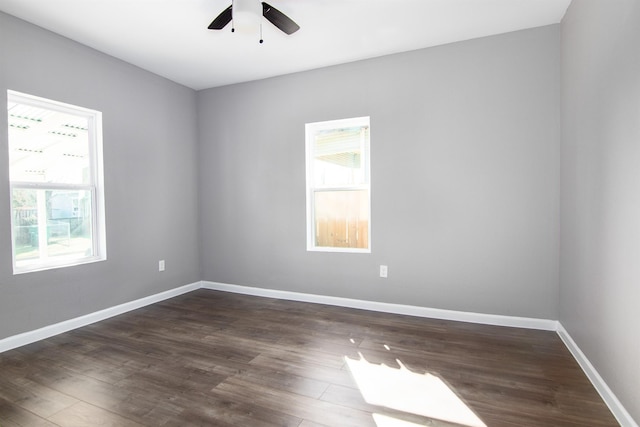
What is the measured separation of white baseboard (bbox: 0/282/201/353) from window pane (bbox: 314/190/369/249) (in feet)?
6.59

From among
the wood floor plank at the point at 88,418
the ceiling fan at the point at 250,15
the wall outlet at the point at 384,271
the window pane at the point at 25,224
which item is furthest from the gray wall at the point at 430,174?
the wood floor plank at the point at 88,418

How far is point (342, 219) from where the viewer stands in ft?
12.6

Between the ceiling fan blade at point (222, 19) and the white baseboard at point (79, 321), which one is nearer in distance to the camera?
the ceiling fan blade at point (222, 19)

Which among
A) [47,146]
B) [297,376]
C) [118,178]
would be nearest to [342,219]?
[297,376]

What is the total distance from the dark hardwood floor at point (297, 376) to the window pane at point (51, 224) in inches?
30.8

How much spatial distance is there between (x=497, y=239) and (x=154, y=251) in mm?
3758

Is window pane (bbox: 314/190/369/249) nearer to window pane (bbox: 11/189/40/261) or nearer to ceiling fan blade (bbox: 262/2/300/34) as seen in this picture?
ceiling fan blade (bbox: 262/2/300/34)

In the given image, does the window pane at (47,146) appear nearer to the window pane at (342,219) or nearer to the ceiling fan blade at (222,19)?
the ceiling fan blade at (222,19)

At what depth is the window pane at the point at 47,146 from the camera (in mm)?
2777

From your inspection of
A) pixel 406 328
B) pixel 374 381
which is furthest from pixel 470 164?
pixel 374 381

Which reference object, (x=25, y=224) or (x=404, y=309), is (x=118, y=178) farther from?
(x=404, y=309)

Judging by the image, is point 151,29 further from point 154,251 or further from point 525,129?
point 525,129

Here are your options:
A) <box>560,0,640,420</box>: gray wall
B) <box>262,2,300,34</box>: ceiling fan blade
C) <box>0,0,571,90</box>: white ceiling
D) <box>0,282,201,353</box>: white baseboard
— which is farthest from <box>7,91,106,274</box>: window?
<box>560,0,640,420</box>: gray wall

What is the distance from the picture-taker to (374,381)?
7.11 feet
